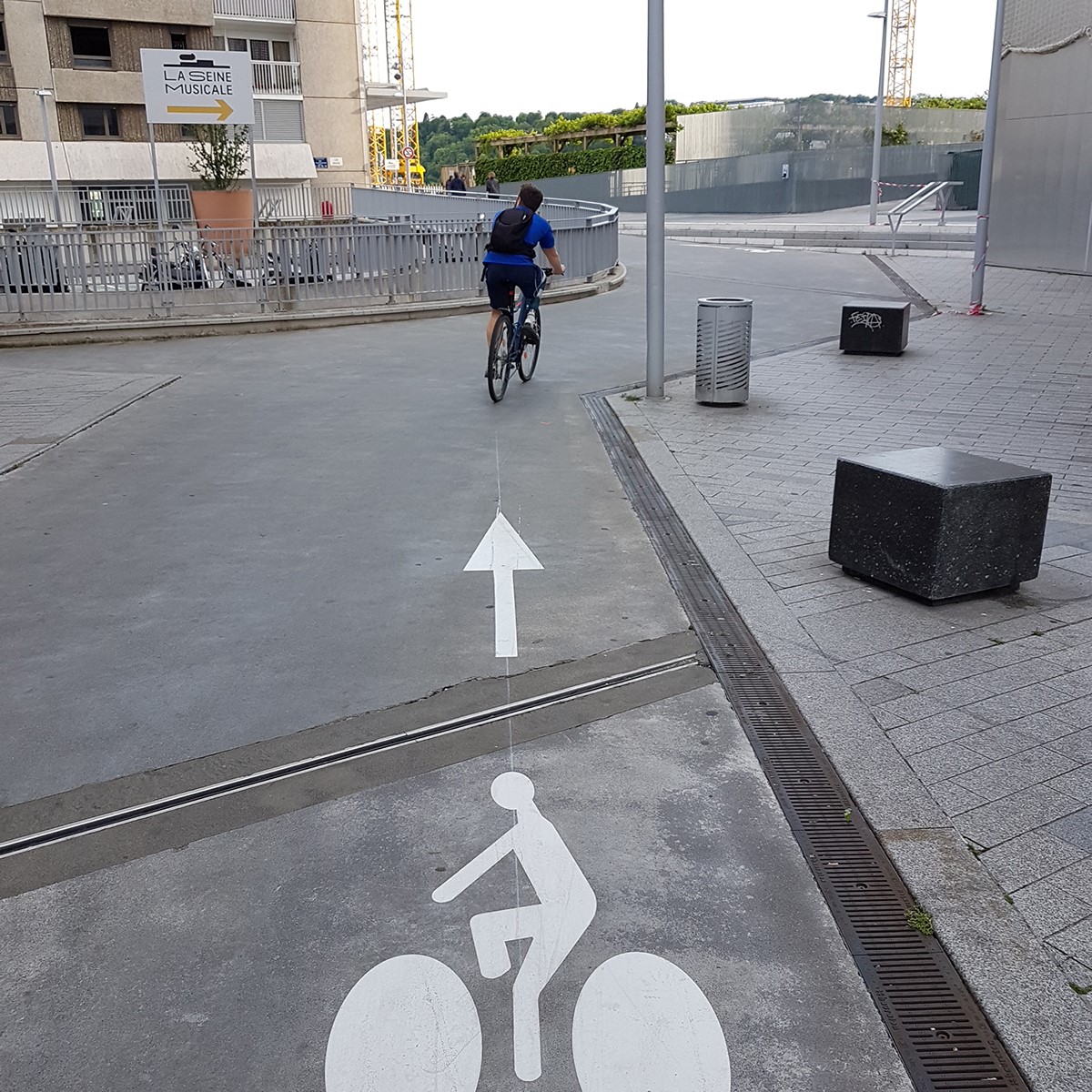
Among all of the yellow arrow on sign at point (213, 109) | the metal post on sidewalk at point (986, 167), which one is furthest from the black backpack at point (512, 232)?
the yellow arrow on sign at point (213, 109)

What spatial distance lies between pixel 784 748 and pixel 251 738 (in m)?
1.96

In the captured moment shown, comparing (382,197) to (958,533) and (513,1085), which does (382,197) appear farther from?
(513,1085)

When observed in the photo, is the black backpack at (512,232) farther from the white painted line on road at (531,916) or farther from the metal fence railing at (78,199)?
the metal fence railing at (78,199)

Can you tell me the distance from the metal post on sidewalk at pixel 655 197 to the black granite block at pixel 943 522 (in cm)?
518

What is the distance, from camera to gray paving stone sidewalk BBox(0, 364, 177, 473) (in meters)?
9.50

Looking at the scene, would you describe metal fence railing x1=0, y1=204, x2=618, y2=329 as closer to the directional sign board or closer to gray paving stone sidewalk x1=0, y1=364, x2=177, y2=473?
gray paving stone sidewalk x1=0, y1=364, x2=177, y2=473

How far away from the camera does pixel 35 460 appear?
8.88 meters

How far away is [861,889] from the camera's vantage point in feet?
11.0

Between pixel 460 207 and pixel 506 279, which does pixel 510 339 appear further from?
pixel 460 207

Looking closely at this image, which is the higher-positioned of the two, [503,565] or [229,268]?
[229,268]

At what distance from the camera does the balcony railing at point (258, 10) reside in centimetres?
4875

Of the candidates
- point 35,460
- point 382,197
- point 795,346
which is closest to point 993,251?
point 795,346

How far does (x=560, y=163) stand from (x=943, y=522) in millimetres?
62083

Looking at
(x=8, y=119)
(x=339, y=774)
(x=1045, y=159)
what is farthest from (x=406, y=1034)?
(x=8, y=119)
